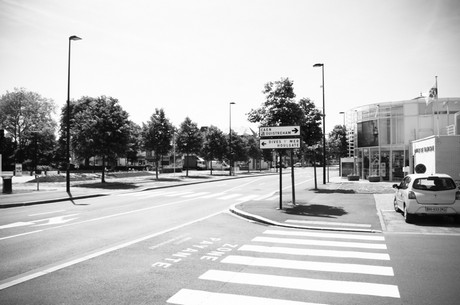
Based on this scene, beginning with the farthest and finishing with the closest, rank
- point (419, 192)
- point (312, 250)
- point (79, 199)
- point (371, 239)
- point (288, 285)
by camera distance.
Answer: point (79, 199), point (419, 192), point (371, 239), point (312, 250), point (288, 285)

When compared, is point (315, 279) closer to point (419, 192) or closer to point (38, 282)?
point (38, 282)

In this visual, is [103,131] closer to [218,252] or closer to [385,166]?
[218,252]

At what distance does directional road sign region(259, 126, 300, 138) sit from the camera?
1306 centimetres

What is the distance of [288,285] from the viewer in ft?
16.5

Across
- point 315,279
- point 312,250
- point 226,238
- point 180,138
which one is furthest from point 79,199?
point 180,138

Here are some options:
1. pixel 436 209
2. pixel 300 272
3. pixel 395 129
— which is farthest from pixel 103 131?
pixel 395 129

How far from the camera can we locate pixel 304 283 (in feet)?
16.9

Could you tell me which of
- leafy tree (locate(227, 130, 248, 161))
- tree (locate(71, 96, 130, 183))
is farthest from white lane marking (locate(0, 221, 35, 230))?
leafy tree (locate(227, 130, 248, 161))

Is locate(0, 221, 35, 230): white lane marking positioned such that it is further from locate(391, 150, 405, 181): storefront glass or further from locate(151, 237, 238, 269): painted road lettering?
locate(391, 150, 405, 181): storefront glass

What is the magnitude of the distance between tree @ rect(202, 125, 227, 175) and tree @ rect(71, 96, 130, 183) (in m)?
19.6

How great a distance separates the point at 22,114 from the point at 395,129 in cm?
6690

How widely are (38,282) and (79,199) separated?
14.4 meters

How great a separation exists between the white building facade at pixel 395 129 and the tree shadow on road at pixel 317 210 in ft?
60.0

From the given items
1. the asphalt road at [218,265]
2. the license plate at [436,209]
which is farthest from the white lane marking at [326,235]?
the license plate at [436,209]
